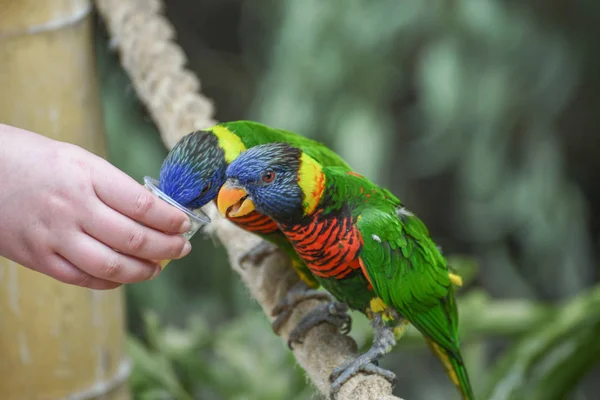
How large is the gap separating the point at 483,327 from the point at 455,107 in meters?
0.68

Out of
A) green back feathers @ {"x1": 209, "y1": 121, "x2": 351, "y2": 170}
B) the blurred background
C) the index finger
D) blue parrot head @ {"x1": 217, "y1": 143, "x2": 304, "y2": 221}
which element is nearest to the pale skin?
the index finger

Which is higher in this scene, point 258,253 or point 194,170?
point 194,170

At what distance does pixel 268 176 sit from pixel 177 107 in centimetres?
43

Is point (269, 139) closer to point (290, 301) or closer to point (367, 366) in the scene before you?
point (290, 301)

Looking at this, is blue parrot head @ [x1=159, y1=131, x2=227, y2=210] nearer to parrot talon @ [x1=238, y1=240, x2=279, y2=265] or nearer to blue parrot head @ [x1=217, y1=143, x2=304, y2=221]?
blue parrot head @ [x1=217, y1=143, x2=304, y2=221]

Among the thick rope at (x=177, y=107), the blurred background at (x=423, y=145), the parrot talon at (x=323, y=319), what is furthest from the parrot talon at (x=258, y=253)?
the blurred background at (x=423, y=145)

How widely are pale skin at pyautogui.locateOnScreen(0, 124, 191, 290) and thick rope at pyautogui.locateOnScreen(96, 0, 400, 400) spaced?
14.9 inches

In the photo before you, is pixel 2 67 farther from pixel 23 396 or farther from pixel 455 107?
pixel 455 107

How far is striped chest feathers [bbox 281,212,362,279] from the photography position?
909mm

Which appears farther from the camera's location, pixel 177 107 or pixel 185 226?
pixel 177 107

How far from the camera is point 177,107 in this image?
1.26 m

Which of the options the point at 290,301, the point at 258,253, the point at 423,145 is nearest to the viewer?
the point at 290,301

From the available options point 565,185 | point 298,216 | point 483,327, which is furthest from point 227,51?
point 298,216

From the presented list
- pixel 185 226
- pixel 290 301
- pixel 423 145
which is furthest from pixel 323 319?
pixel 423 145
